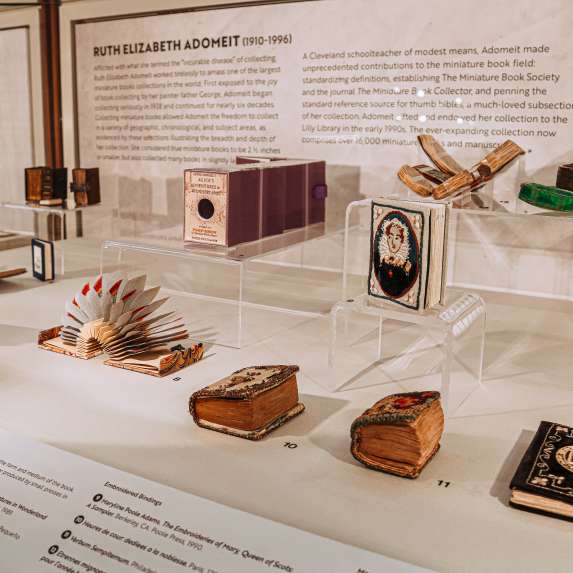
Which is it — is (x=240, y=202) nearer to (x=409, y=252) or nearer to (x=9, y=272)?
(x=409, y=252)

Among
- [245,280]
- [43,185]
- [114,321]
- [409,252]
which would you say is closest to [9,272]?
[43,185]

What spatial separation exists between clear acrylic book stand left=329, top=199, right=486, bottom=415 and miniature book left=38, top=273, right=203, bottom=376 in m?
0.63

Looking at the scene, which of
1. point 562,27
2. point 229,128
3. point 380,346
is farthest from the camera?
point 229,128

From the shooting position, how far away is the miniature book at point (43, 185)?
470 cm

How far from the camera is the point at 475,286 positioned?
4293 mm

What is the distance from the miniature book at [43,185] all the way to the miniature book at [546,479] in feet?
11.9

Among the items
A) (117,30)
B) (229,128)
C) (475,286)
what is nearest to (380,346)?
(475,286)

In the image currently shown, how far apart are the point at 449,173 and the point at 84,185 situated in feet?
8.03

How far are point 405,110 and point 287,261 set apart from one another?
1.29 m

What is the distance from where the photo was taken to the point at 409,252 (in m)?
2.41

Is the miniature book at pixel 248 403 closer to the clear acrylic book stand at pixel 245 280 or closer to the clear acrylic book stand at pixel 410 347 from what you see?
the clear acrylic book stand at pixel 410 347

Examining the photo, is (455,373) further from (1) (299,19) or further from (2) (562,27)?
(1) (299,19)

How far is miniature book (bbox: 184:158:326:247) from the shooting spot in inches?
125

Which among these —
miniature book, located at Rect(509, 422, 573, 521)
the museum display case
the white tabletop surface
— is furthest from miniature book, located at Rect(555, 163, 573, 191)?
miniature book, located at Rect(509, 422, 573, 521)
